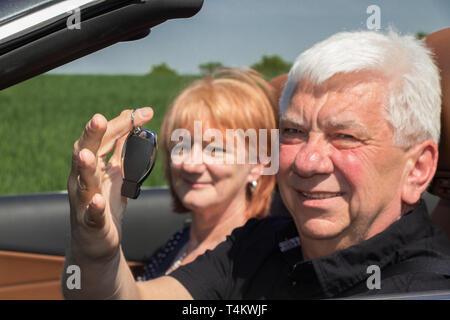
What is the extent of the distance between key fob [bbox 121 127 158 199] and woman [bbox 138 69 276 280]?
1.19 m

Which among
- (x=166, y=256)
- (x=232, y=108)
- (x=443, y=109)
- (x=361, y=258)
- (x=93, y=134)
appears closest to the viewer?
(x=93, y=134)

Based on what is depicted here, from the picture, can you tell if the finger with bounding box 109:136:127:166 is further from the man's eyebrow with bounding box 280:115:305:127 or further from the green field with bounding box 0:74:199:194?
the man's eyebrow with bounding box 280:115:305:127

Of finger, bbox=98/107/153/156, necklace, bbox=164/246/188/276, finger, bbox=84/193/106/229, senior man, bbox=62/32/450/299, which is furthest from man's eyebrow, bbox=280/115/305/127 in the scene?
necklace, bbox=164/246/188/276

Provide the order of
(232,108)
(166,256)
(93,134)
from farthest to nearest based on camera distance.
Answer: (166,256) < (232,108) < (93,134)

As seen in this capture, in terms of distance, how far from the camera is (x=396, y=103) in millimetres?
1755

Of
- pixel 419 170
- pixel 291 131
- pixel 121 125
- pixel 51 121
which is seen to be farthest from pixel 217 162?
pixel 51 121

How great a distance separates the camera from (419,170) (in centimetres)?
182

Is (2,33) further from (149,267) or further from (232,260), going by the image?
(149,267)

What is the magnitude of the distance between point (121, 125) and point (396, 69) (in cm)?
80

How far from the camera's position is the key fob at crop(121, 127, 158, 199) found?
4.73 ft

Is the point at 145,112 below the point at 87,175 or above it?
above

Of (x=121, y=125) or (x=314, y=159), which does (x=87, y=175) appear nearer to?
(x=121, y=125)
